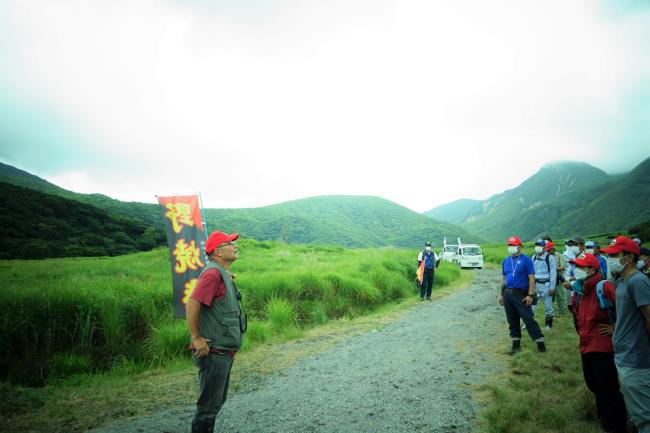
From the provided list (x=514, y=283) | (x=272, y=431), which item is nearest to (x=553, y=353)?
(x=514, y=283)

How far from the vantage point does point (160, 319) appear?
24.5ft

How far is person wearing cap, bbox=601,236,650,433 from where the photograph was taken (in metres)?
2.79

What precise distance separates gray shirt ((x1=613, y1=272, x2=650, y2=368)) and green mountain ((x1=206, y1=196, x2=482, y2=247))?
3743 inches

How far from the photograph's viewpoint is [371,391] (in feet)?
15.2

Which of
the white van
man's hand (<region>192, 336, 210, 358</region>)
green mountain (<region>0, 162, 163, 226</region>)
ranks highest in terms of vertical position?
green mountain (<region>0, 162, 163, 226</region>)

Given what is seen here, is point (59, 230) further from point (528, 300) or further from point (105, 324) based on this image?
point (528, 300)

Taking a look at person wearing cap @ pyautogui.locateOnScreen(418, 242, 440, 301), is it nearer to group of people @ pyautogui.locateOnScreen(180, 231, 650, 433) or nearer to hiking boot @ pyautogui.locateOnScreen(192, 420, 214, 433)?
group of people @ pyautogui.locateOnScreen(180, 231, 650, 433)

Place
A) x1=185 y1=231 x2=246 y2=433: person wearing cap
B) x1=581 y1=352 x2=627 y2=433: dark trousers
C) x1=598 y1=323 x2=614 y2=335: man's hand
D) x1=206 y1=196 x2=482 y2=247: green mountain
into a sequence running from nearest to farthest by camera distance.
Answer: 1. x1=185 y1=231 x2=246 y2=433: person wearing cap
2. x1=581 y1=352 x2=627 y2=433: dark trousers
3. x1=598 y1=323 x2=614 y2=335: man's hand
4. x1=206 y1=196 x2=482 y2=247: green mountain

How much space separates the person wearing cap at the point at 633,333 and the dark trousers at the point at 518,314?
307 centimetres

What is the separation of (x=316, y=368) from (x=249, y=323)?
282 centimetres

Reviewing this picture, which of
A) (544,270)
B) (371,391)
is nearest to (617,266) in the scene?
(371,391)

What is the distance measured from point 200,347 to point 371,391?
2894 mm

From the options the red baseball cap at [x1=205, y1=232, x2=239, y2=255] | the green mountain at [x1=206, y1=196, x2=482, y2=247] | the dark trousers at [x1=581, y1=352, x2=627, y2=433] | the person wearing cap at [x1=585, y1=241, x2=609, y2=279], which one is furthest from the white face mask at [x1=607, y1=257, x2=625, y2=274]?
the green mountain at [x1=206, y1=196, x2=482, y2=247]

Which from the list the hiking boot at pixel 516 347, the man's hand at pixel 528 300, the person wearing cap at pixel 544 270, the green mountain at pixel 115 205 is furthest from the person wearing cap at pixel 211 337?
the green mountain at pixel 115 205
